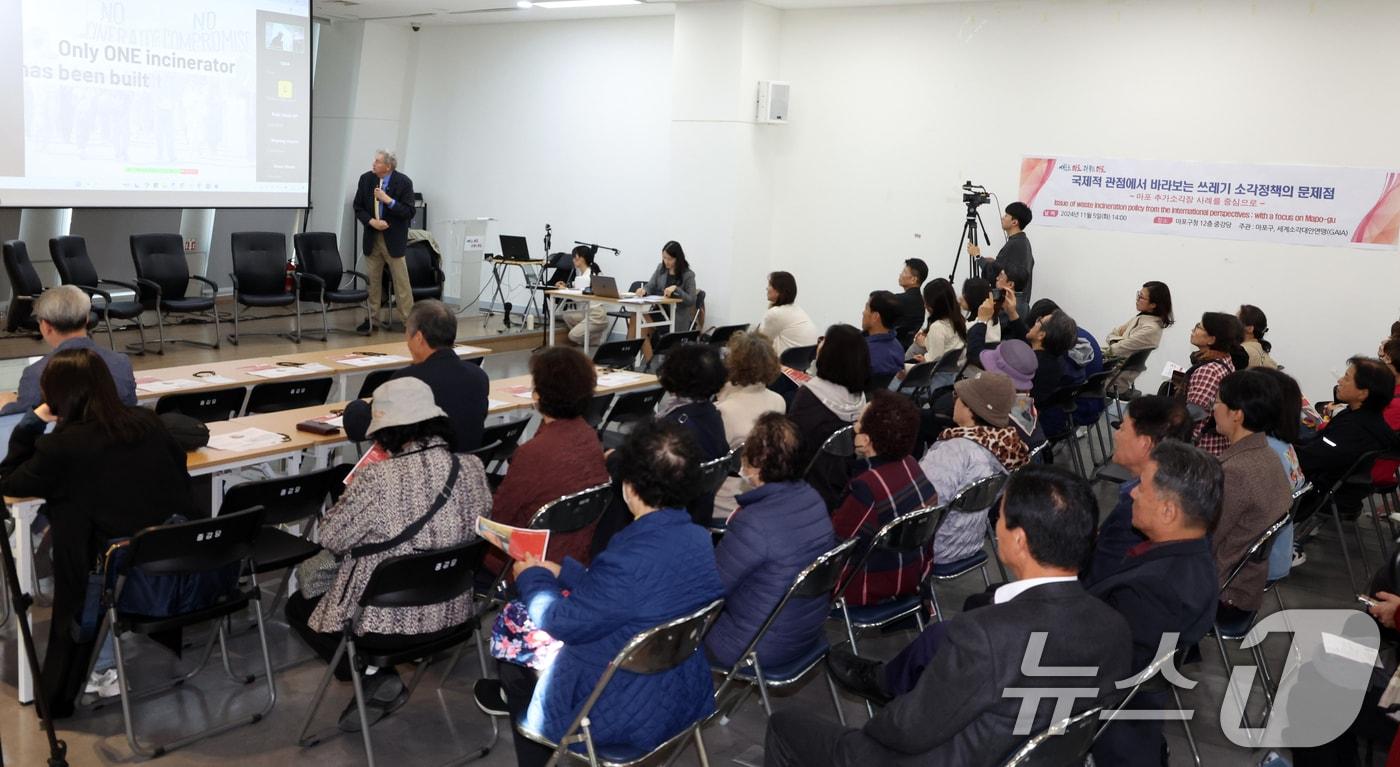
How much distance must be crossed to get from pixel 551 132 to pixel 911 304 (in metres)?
5.86

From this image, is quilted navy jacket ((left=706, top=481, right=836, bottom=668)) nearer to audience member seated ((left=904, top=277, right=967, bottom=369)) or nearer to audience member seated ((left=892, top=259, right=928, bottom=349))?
audience member seated ((left=904, top=277, right=967, bottom=369))

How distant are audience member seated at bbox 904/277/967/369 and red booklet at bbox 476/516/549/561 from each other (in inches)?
190

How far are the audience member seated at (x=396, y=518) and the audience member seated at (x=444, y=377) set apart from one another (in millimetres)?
990

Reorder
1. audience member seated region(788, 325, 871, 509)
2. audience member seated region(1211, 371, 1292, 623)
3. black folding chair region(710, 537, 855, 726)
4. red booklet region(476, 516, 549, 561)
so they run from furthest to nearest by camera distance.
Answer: audience member seated region(788, 325, 871, 509) → audience member seated region(1211, 371, 1292, 623) → black folding chair region(710, 537, 855, 726) → red booklet region(476, 516, 549, 561)

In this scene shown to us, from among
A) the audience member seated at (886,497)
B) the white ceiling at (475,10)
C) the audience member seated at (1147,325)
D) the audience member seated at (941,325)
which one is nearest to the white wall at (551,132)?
the white ceiling at (475,10)

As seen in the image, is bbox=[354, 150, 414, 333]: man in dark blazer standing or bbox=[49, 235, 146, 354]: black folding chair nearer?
bbox=[49, 235, 146, 354]: black folding chair

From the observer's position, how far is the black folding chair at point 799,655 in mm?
3057

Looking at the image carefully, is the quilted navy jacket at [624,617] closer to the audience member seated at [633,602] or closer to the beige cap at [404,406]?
the audience member seated at [633,602]

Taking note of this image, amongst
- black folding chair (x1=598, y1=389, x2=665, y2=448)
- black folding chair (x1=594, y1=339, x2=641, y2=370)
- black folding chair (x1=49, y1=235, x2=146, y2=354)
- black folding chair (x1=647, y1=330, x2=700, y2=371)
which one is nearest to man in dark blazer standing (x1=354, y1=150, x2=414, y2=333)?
black folding chair (x1=49, y1=235, x2=146, y2=354)

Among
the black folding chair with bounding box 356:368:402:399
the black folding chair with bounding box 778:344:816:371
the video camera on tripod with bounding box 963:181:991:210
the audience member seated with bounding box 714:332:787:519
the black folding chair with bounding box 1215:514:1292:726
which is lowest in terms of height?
the black folding chair with bounding box 1215:514:1292:726

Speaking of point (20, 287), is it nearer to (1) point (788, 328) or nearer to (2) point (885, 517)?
(1) point (788, 328)

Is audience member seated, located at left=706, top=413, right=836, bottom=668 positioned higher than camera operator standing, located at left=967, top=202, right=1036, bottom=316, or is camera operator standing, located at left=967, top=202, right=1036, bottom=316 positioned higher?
camera operator standing, located at left=967, top=202, right=1036, bottom=316

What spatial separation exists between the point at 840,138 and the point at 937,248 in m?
1.50

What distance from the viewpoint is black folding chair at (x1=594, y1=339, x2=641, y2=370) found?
7204mm
